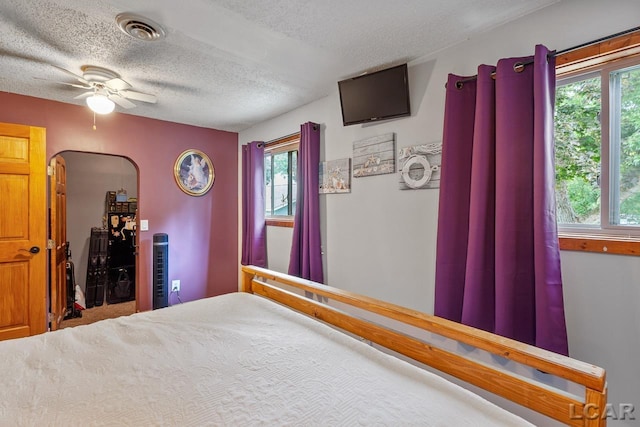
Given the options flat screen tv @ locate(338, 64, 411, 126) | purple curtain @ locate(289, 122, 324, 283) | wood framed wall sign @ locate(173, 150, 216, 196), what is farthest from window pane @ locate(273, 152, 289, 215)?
flat screen tv @ locate(338, 64, 411, 126)

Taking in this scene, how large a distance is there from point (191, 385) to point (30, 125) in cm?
321

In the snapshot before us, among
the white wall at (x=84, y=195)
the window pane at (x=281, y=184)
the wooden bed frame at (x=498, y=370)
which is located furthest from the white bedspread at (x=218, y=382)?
the white wall at (x=84, y=195)

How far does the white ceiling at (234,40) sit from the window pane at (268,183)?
1091mm

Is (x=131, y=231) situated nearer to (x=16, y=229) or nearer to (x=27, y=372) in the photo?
(x=16, y=229)

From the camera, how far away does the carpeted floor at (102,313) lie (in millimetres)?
3544

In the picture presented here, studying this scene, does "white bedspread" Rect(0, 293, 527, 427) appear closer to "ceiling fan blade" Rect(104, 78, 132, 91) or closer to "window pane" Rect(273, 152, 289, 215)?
"ceiling fan blade" Rect(104, 78, 132, 91)

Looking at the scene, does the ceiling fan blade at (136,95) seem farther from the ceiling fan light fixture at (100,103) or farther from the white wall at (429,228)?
the white wall at (429,228)

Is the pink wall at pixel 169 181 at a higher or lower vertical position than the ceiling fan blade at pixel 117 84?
lower

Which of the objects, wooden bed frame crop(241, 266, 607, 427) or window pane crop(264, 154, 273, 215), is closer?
wooden bed frame crop(241, 266, 607, 427)

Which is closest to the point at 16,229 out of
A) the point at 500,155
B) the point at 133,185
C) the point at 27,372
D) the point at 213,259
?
the point at 213,259

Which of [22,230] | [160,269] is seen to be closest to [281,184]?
[160,269]

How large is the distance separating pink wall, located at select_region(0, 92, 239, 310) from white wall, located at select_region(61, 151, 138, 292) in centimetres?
126

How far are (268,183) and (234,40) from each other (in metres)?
1.98

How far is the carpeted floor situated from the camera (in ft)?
11.6
